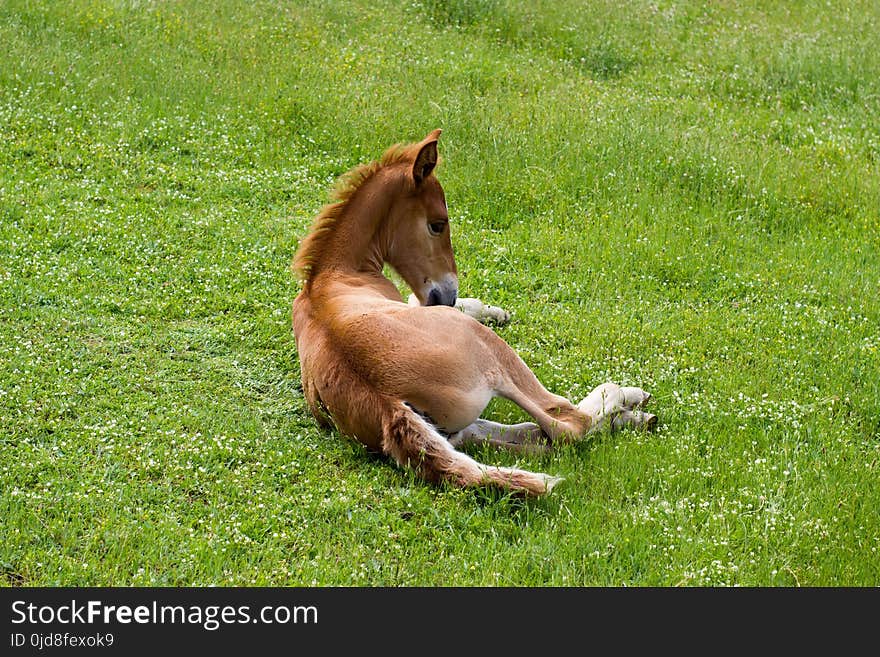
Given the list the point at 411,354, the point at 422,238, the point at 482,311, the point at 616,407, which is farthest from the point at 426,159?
the point at 616,407

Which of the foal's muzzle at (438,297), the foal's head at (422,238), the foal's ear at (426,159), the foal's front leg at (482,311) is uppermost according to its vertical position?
the foal's ear at (426,159)

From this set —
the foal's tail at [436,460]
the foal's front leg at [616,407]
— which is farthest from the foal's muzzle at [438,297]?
the foal's tail at [436,460]

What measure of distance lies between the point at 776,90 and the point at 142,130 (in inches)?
333

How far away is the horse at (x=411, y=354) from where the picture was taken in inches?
242

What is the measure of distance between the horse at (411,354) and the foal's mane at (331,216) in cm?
1

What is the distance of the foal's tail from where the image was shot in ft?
19.4

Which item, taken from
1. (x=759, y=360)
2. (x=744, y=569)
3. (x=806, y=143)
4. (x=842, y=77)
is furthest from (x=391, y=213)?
(x=842, y=77)

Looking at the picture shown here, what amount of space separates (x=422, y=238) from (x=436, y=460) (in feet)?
7.99

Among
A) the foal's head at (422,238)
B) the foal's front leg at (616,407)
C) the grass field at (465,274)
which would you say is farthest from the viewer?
the foal's head at (422,238)

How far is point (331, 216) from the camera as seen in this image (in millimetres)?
7898

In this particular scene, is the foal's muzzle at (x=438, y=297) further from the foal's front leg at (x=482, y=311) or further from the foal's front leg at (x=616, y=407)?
the foal's front leg at (x=616, y=407)

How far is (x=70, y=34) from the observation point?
14008mm

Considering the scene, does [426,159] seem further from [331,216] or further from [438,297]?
[438,297]

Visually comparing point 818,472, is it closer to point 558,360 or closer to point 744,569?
point 744,569
